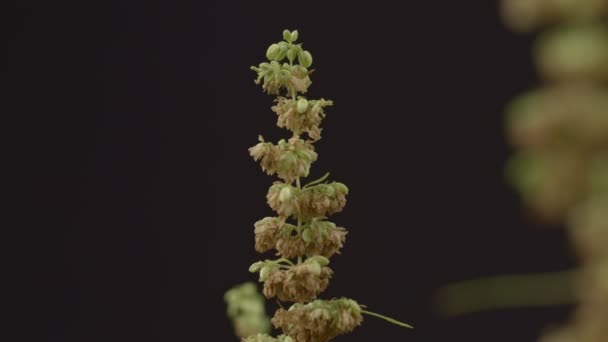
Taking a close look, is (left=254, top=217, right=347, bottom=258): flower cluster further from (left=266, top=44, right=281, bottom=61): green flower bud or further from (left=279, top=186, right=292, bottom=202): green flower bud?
(left=266, top=44, right=281, bottom=61): green flower bud

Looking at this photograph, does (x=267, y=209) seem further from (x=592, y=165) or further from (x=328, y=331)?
(x=592, y=165)

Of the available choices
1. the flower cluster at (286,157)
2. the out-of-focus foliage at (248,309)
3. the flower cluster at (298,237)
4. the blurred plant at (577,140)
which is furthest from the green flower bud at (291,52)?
the blurred plant at (577,140)

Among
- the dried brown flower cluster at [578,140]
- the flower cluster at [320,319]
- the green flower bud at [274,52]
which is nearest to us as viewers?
the dried brown flower cluster at [578,140]

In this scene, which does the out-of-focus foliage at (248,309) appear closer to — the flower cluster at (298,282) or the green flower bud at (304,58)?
the flower cluster at (298,282)

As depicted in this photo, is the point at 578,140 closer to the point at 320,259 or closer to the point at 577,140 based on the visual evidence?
the point at 577,140

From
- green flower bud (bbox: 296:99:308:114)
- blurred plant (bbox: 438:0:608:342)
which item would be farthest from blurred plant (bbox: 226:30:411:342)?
blurred plant (bbox: 438:0:608:342)

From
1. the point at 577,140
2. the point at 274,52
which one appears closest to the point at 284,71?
the point at 274,52

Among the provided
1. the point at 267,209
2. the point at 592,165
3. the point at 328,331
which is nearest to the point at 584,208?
the point at 592,165
